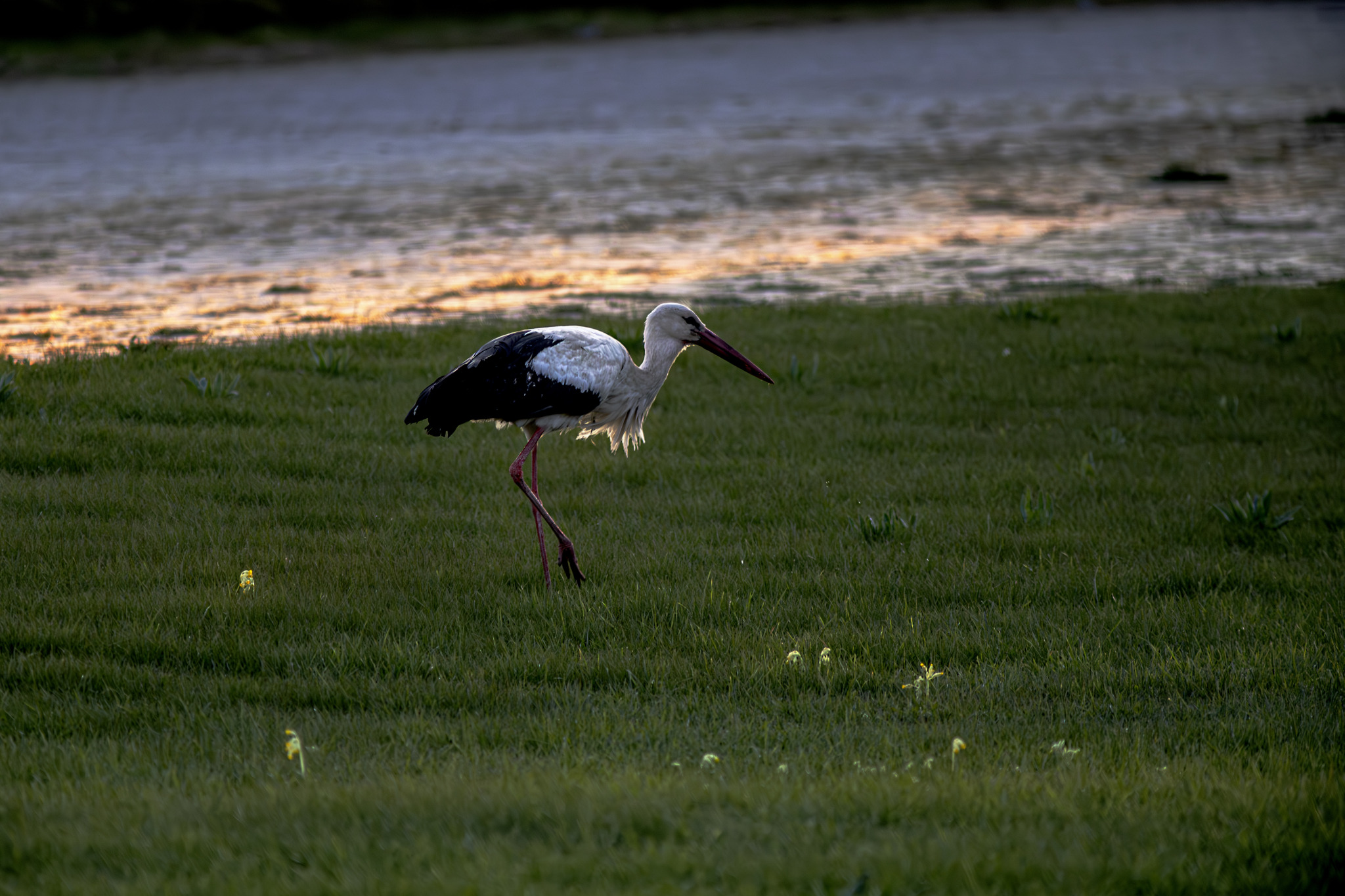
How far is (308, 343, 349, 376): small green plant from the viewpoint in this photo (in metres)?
10.7

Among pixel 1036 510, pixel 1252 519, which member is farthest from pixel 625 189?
pixel 1252 519

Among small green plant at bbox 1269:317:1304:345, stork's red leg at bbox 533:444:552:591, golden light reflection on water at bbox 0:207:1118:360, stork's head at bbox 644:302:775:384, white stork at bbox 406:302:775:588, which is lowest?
stork's red leg at bbox 533:444:552:591

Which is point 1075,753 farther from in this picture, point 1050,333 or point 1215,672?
point 1050,333

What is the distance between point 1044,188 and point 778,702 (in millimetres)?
19374

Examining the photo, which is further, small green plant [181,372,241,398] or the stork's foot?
small green plant [181,372,241,398]

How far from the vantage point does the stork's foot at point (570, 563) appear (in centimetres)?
716

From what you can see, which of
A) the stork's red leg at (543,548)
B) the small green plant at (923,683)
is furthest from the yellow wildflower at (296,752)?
the small green plant at (923,683)

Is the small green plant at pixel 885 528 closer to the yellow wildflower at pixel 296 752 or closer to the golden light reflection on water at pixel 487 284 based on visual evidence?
the yellow wildflower at pixel 296 752

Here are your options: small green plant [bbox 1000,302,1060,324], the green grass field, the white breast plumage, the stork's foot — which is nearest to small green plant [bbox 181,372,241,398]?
the green grass field

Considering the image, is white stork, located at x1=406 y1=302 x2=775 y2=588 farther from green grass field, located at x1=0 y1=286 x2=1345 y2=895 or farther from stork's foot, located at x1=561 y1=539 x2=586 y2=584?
green grass field, located at x1=0 y1=286 x2=1345 y2=895

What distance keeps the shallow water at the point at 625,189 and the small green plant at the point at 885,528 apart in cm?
602

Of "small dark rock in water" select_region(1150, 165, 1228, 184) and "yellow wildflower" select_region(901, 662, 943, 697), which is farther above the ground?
"small dark rock in water" select_region(1150, 165, 1228, 184)

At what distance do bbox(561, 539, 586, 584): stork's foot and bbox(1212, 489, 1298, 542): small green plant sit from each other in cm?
395

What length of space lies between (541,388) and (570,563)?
98cm
